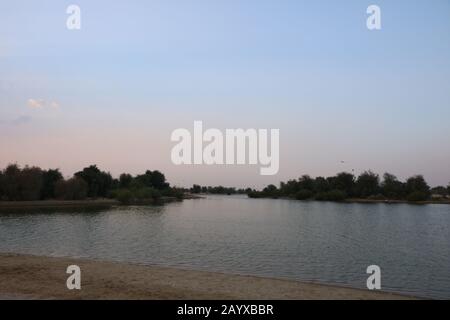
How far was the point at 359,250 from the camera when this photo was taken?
28.9 m

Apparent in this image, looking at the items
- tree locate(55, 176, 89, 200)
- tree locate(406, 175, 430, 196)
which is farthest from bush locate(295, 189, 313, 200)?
tree locate(55, 176, 89, 200)

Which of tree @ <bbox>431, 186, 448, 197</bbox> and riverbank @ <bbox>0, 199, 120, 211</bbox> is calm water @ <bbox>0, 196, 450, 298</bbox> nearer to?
riverbank @ <bbox>0, 199, 120, 211</bbox>

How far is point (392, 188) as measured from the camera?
15512cm

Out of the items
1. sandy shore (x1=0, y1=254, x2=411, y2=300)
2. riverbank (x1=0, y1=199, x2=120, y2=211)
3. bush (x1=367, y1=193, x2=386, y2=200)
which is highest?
sandy shore (x1=0, y1=254, x2=411, y2=300)

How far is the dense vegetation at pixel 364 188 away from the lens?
14938cm

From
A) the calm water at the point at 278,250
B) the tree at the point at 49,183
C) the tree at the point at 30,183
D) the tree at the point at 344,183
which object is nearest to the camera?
the calm water at the point at 278,250

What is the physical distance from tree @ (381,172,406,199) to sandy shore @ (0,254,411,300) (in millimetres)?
145986

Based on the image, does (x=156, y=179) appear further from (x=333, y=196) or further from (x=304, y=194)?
(x=333, y=196)

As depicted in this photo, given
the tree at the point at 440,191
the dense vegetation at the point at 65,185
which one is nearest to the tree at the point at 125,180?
the dense vegetation at the point at 65,185

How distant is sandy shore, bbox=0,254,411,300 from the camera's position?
12945 mm

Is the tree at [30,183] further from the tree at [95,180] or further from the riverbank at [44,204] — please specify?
the tree at [95,180]

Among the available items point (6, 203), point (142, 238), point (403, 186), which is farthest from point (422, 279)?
point (403, 186)
